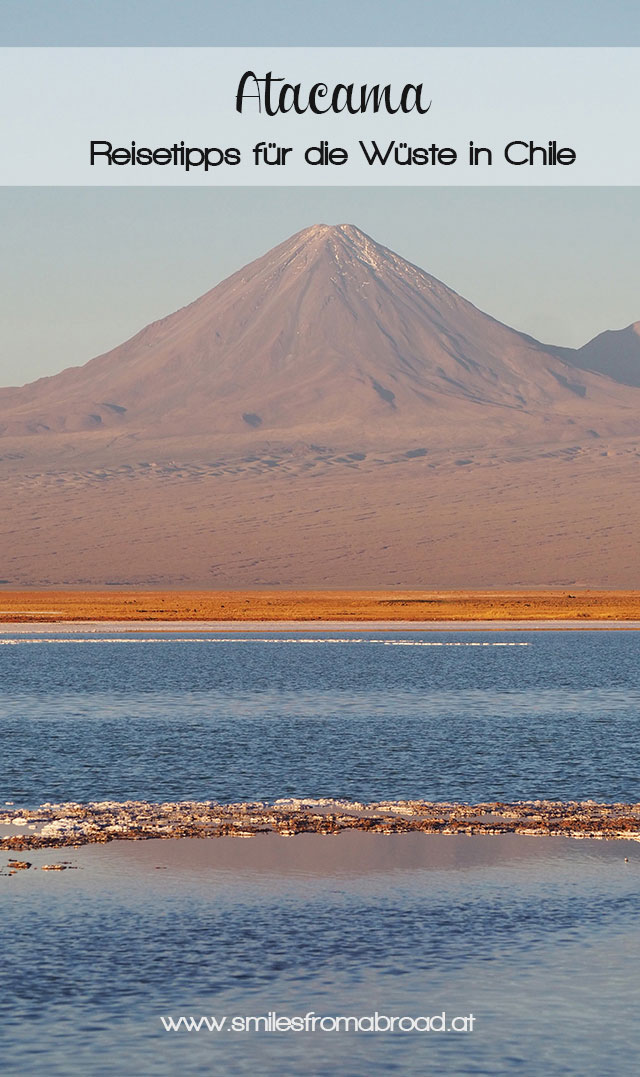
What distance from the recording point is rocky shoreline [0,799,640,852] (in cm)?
2795

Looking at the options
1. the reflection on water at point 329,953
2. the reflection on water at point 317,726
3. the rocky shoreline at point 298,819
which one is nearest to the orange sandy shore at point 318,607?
the reflection on water at point 317,726

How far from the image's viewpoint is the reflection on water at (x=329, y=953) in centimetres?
1592

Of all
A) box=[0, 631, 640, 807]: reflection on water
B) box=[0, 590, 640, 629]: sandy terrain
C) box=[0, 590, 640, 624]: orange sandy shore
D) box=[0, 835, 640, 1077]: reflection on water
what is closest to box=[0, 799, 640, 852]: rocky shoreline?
box=[0, 835, 640, 1077]: reflection on water

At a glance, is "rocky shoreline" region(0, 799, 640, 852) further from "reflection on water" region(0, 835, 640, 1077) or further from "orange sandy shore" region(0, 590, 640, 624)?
"orange sandy shore" region(0, 590, 640, 624)

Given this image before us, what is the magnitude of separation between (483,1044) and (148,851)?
11.2m

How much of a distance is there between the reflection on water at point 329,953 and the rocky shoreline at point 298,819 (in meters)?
0.89

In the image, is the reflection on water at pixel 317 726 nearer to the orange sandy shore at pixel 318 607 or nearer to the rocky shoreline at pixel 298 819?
the rocky shoreline at pixel 298 819

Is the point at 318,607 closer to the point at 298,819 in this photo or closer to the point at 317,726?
the point at 317,726

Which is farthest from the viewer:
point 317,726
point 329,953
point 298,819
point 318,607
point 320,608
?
point 318,607

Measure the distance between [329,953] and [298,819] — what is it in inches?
379

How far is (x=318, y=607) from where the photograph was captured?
15462 centimetres

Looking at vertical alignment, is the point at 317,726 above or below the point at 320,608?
below

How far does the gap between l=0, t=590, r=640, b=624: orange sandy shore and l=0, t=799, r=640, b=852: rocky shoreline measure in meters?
97.5

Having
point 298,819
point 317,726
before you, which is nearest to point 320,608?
point 317,726
